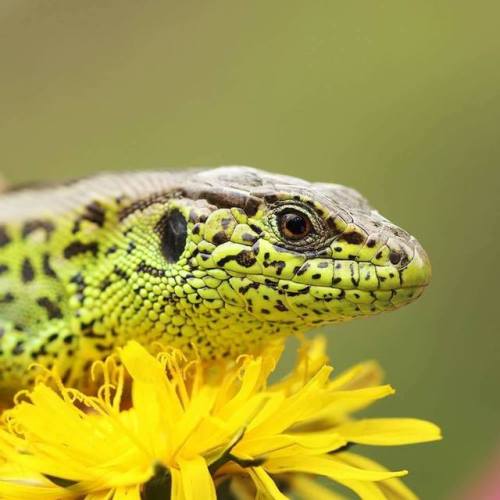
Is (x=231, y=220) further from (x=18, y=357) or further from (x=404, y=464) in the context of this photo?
(x=404, y=464)

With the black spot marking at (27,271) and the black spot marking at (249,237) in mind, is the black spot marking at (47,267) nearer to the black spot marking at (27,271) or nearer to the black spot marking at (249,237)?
the black spot marking at (27,271)

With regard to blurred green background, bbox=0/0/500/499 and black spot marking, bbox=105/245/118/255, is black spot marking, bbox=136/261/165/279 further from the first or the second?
blurred green background, bbox=0/0/500/499

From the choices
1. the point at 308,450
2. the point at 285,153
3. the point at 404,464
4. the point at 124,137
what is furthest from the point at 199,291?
the point at 124,137

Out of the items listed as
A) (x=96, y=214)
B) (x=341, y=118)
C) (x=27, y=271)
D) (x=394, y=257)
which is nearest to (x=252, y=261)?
(x=394, y=257)

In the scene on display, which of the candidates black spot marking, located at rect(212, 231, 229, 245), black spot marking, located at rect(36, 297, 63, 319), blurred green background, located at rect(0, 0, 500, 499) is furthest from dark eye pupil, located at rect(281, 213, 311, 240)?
blurred green background, located at rect(0, 0, 500, 499)

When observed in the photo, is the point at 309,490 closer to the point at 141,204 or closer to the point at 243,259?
the point at 243,259

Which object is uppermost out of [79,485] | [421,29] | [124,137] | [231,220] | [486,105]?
[421,29]

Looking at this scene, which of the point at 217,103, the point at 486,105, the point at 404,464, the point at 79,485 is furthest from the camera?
the point at 217,103
